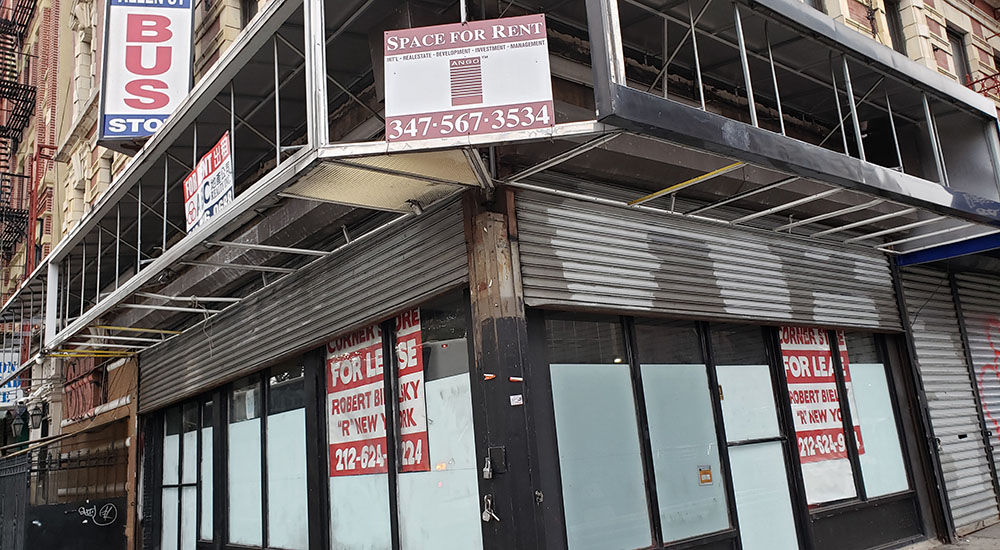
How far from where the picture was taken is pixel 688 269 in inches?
318

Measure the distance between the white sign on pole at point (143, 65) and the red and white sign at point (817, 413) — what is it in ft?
31.7

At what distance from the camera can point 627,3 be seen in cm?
755

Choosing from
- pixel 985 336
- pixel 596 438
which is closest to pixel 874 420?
pixel 985 336

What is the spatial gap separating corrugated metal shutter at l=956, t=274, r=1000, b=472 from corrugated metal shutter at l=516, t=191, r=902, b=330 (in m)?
2.35

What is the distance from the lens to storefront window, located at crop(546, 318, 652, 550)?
6641 mm

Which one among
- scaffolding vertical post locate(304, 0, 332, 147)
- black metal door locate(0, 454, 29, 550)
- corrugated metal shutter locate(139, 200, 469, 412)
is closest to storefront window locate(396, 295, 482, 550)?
corrugated metal shutter locate(139, 200, 469, 412)

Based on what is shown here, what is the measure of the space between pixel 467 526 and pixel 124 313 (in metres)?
9.00

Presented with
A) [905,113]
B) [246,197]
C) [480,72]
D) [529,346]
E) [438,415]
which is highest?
[905,113]

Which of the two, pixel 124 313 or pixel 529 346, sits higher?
pixel 124 313

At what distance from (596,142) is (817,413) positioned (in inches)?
227

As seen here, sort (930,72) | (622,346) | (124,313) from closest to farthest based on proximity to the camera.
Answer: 1. (622,346)
2. (930,72)
3. (124,313)

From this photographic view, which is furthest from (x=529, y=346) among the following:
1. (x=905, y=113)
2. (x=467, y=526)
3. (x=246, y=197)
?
(x=905, y=113)

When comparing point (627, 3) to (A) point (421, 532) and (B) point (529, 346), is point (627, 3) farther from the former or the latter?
(A) point (421, 532)

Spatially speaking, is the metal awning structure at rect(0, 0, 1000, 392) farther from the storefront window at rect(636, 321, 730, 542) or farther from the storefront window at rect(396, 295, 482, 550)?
the storefront window at rect(636, 321, 730, 542)
